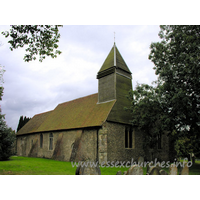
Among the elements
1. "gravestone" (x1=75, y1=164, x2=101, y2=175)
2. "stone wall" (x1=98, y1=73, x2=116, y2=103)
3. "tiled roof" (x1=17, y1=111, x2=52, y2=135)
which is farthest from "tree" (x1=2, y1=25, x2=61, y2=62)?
"tiled roof" (x1=17, y1=111, x2=52, y2=135)

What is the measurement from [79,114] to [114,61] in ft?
28.7

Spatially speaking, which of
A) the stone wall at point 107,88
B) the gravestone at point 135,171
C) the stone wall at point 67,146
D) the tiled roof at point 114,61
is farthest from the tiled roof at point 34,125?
the gravestone at point 135,171

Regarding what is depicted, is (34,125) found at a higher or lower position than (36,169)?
higher

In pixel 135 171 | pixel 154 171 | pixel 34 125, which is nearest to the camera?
pixel 135 171

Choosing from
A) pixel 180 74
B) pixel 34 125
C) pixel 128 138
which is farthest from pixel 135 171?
pixel 34 125

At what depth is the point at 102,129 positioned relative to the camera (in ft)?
64.2

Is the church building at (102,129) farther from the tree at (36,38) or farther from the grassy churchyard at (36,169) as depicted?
the tree at (36,38)

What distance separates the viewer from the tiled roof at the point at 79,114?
21734 mm

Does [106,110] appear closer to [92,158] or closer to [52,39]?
[92,158]

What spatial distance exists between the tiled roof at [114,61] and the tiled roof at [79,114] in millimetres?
4867

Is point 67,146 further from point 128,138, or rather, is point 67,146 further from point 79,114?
point 128,138

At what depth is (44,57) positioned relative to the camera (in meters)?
10.6

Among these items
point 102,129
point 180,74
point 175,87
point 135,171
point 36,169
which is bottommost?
point 36,169

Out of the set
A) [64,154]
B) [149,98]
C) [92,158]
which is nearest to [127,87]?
[149,98]
